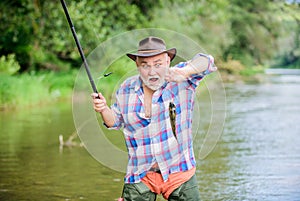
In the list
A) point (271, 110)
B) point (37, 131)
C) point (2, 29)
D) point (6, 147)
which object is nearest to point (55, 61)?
point (2, 29)

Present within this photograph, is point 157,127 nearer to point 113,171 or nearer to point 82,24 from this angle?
point 113,171

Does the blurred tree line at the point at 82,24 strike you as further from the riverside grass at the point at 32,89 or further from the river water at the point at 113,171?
the river water at the point at 113,171

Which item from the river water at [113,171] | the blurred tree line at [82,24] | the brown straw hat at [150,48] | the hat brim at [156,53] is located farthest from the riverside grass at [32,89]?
the brown straw hat at [150,48]

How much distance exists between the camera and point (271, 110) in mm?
18891

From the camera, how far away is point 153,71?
4141mm

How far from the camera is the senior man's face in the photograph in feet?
13.6

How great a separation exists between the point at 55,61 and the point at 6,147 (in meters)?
16.7

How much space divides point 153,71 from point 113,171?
4.91m

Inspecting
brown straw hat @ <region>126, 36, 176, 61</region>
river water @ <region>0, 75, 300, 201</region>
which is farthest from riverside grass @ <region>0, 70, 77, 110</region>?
brown straw hat @ <region>126, 36, 176, 61</region>

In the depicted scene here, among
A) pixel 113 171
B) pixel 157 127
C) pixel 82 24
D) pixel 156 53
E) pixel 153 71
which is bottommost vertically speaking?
pixel 113 171

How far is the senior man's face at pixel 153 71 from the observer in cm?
414

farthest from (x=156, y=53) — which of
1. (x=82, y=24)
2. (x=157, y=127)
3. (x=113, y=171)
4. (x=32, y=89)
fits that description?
(x=32, y=89)

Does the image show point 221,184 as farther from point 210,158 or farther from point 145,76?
point 145,76

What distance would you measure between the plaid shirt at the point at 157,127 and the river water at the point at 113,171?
3.04 m
